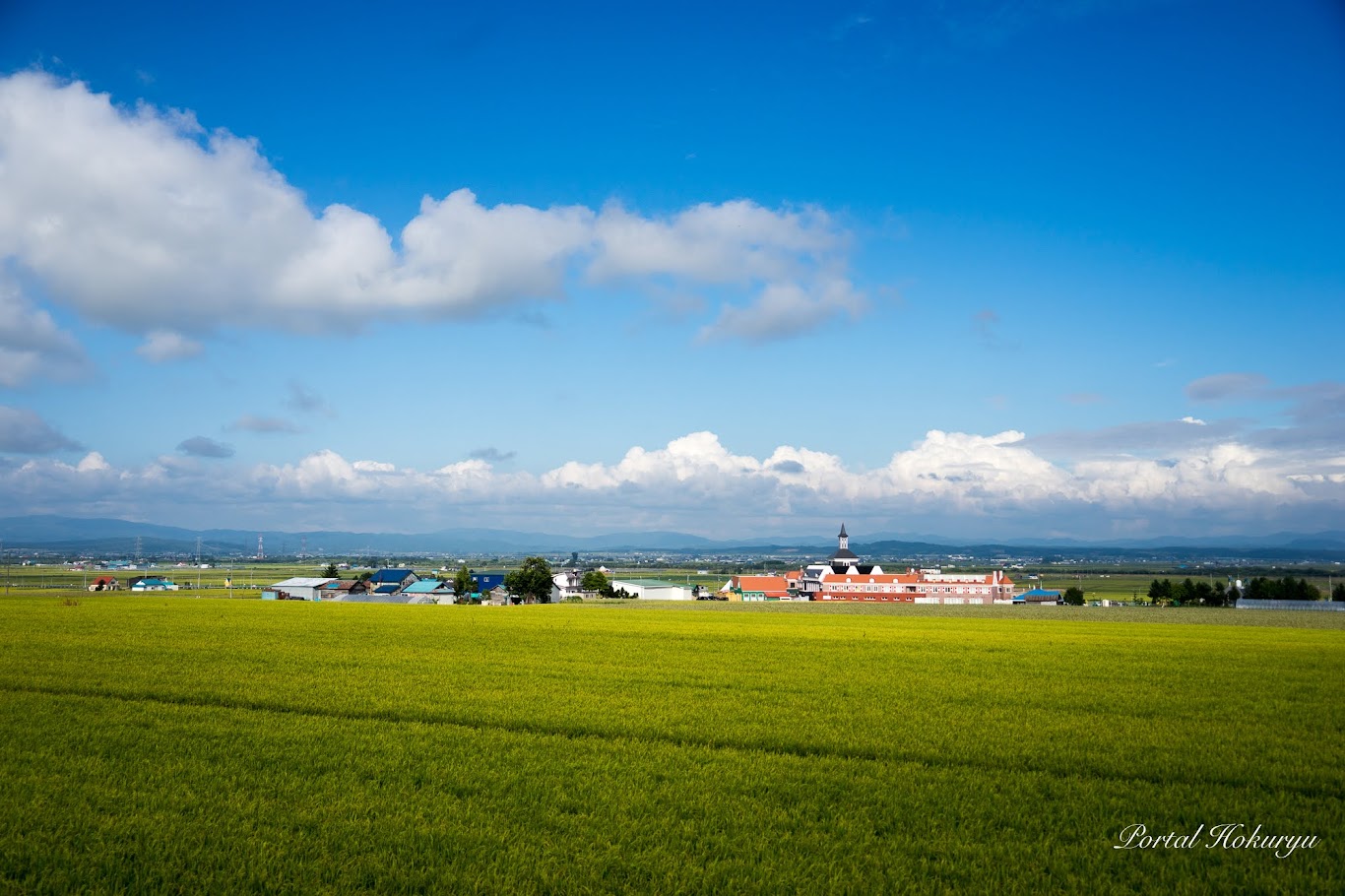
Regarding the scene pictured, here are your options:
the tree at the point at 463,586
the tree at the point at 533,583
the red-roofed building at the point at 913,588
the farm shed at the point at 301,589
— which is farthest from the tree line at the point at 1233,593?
the farm shed at the point at 301,589

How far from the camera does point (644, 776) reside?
9641 millimetres

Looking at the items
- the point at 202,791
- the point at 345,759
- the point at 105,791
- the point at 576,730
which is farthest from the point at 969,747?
the point at 105,791

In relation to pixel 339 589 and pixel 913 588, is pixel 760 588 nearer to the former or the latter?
pixel 913 588

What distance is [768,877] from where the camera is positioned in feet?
21.8

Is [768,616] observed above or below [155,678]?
below

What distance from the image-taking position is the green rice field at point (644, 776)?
6.83 m

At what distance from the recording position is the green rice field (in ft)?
22.4

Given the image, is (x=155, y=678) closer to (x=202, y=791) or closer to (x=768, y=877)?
(x=202, y=791)

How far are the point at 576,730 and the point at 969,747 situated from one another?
19.5 ft

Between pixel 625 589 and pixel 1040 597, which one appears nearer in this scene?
pixel 1040 597

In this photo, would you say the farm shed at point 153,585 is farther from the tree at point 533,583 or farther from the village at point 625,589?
the tree at point 533,583

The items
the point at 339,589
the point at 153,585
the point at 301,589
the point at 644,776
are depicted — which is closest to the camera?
the point at 644,776

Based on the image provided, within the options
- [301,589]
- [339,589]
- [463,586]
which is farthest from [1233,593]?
[301,589]

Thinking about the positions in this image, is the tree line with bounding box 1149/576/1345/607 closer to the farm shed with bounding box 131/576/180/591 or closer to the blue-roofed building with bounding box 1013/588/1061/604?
the blue-roofed building with bounding box 1013/588/1061/604
